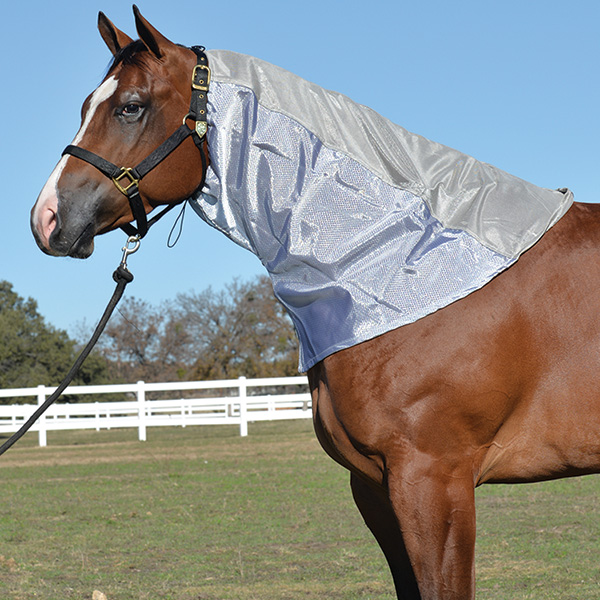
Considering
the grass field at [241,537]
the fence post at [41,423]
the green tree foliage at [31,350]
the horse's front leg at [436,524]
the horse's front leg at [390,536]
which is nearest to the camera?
the horse's front leg at [436,524]

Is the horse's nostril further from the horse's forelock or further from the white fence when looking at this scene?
the white fence

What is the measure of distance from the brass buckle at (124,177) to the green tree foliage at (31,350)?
36.1 metres

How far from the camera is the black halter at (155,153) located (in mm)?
2699

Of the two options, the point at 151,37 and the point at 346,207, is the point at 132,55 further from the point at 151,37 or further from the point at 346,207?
the point at 346,207

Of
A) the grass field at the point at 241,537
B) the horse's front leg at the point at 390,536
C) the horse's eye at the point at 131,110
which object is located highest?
the horse's eye at the point at 131,110

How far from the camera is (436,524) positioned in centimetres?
235

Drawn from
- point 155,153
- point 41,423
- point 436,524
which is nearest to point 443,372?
point 436,524

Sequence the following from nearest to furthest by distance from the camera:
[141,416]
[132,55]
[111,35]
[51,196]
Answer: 1. [51,196]
2. [132,55]
3. [111,35]
4. [141,416]

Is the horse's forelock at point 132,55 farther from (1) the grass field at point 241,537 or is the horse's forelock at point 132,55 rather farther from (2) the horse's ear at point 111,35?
(1) the grass field at point 241,537

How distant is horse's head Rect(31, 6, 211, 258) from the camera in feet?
8.78

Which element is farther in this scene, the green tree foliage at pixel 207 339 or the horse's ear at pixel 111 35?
the green tree foliage at pixel 207 339

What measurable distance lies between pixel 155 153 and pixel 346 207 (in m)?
0.77

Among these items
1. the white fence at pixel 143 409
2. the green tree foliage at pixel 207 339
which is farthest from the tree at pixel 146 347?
the white fence at pixel 143 409

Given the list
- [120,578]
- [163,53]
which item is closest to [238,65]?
[163,53]
